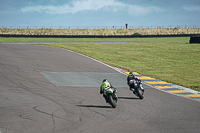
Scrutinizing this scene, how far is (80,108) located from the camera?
390 inches

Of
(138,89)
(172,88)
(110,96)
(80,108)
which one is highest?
(110,96)

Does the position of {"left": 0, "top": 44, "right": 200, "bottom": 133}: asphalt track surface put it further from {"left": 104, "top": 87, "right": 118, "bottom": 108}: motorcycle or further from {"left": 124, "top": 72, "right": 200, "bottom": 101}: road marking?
{"left": 124, "top": 72, "right": 200, "bottom": 101}: road marking

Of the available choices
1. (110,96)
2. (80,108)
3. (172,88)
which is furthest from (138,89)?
(172,88)

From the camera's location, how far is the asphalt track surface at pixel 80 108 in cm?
791

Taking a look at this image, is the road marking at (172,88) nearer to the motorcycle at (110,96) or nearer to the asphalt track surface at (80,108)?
the asphalt track surface at (80,108)

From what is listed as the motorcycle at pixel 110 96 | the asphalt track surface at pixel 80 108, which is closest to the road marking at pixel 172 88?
the asphalt track surface at pixel 80 108

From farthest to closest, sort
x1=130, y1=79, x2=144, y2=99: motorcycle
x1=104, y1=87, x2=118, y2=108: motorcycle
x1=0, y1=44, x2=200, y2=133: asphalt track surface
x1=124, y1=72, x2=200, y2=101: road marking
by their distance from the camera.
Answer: x1=124, y1=72, x2=200, y2=101: road marking, x1=130, y1=79, x2=144, y2=99: motorcycle, x1=104, y1=87, x2=118, y2=108: motorcycle, x1=0, y1=44, x2=200, y2=133: asphalt track surface

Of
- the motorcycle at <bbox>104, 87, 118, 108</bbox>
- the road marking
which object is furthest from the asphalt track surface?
the road marking

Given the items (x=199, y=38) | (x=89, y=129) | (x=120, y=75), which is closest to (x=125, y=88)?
(x=120, y=75)

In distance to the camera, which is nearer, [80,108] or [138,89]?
[80,108]

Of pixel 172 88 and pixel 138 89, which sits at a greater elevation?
pixel 138 89

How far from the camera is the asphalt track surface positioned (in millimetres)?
7914

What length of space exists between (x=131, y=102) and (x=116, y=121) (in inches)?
110

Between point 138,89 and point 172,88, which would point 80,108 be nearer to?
point 138,89
